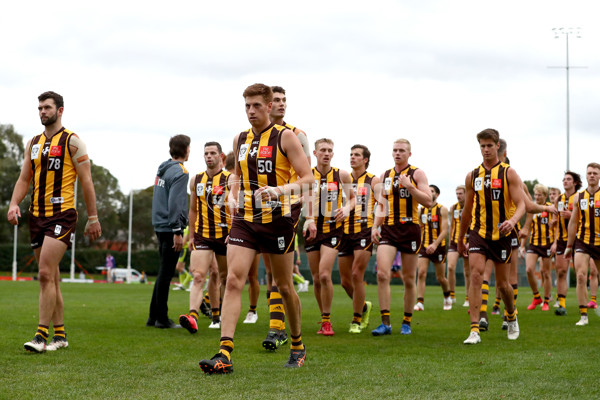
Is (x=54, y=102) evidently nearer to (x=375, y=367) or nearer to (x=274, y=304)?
(x=274, y=304)

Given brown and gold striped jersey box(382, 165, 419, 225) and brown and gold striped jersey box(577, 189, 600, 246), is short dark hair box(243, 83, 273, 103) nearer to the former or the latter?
brown and gold striped jersey box(382, 165, 419, 225)

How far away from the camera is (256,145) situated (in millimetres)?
6559

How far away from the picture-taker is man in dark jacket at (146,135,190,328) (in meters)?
10.2

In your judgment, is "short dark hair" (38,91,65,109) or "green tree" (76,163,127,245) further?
"green tree" (76,163,127,245)

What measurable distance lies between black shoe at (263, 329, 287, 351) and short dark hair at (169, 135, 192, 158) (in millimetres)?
3714

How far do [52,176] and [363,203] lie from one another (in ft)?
15.2

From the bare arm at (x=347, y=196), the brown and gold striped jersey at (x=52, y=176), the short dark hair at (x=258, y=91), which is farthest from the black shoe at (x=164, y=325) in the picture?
the short dark hair at (x=258, y=91)

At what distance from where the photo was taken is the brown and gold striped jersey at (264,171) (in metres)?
6.43

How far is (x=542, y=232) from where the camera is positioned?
52.5 ft

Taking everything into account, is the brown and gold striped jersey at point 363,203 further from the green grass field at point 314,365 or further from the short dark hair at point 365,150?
the green grass field at point 314,365

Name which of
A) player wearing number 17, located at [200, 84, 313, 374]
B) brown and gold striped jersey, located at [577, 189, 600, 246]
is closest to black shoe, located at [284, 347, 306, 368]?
player wearing number 17, located at [200, 84, 313, 374]

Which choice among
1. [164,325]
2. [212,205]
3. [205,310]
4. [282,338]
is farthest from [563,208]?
[282,338]

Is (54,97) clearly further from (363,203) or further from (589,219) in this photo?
(589,219)

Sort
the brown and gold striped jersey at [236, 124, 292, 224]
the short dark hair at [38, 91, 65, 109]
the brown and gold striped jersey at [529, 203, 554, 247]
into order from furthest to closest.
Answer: the brown and gold striped jersey at [529, 203, 554, 247]
the short dark hair at [38, 91, 65, 109]
the brown and gold striped jersey at [236, 124, 292, 224]
